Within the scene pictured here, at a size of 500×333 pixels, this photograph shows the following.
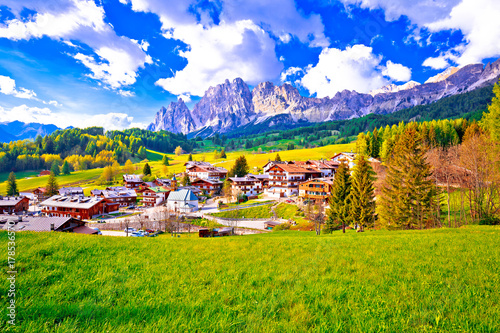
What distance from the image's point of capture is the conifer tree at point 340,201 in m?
37.9

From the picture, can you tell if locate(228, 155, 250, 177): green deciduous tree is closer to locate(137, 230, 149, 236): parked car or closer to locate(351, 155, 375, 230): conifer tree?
locate(137, 230, 149, 236): parked car

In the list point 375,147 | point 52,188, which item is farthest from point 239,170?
point 52,188

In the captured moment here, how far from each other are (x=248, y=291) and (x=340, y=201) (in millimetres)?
37499

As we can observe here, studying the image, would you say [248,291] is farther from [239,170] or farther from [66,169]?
[66,169]

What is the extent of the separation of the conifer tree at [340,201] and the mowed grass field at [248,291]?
2933 centimetres

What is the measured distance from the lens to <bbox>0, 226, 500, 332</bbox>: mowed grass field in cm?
387

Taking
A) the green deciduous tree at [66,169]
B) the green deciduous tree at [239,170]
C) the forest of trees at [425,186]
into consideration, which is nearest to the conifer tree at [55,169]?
the green deciduous tree at [66,169]

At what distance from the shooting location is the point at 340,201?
1538 inches

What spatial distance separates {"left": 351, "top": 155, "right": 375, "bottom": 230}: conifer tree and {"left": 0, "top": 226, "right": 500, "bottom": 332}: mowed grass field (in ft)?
91.2

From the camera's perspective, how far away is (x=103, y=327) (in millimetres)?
3600

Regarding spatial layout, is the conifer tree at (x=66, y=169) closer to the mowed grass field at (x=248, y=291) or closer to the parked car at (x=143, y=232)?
the parked car at (x=143, y=232)

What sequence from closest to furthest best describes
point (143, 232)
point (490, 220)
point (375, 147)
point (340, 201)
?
point (490, 220) < point (340, 201) < point (143, 232) < point (375, 147)

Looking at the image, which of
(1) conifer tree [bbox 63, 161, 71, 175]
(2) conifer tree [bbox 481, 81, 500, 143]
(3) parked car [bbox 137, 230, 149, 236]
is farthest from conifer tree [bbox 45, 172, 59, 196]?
(2) conifer tree [bbox 481, 81, 500, 143]

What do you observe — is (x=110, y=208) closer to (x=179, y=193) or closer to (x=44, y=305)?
(x=179, y=193)
